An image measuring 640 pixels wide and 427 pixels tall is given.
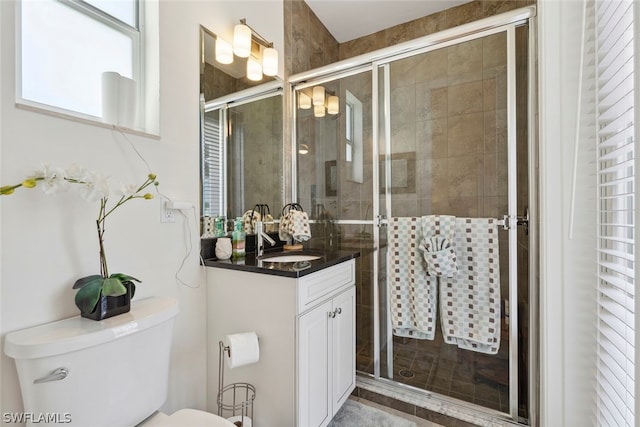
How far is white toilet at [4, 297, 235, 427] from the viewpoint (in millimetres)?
797

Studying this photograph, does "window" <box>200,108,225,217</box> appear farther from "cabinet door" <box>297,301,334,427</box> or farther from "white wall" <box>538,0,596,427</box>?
"white wall" <box>538,0,596,427</box>

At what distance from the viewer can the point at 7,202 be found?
0.86 metres

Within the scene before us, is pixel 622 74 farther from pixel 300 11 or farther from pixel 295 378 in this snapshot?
pixel 300 11

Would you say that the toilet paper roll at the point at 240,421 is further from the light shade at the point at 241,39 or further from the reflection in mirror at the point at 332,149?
the light shade at the point at 241,39

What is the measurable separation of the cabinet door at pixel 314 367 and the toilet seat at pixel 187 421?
1.13 feet

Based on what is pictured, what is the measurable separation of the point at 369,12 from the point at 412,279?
2172mm

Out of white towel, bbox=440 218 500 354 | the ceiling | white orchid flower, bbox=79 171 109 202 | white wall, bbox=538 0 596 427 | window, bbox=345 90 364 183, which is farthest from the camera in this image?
the ceiling

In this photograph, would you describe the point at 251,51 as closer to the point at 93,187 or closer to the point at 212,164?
the point at 212,164

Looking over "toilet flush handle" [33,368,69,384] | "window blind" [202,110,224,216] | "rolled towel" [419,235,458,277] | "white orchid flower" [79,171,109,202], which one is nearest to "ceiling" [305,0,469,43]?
"window blind" [202,110,224,216]

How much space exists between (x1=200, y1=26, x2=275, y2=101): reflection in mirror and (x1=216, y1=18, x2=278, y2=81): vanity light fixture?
0.03 meters

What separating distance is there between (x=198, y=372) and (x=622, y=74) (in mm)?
2001

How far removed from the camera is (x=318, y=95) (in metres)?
2.16

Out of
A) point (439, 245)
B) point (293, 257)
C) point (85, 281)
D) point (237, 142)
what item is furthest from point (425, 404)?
point (237, 142)

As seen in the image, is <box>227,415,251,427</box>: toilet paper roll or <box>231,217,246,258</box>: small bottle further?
<box>231,217,246,258</box>: small bottle
